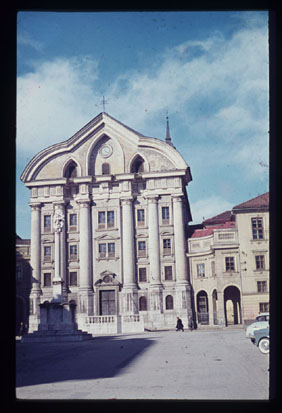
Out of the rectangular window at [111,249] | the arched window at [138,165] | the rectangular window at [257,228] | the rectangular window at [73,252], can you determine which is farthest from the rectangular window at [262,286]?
the rectangular window at [73,252]

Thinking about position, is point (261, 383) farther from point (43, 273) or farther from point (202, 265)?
point (43, 273)

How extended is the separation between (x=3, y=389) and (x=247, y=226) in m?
42.7

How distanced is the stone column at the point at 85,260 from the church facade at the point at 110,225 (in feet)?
0.32

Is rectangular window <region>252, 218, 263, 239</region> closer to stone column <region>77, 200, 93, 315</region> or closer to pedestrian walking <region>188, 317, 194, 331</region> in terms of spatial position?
pedestrian walking <region>188, 317, 194, 331</region>

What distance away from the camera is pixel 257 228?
46.4m

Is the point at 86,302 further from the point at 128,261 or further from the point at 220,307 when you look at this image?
the point at 220,307

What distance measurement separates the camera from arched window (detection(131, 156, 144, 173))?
174 feet

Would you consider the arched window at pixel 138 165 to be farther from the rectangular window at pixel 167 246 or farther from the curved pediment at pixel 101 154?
the rectangular window at pixel 167 246

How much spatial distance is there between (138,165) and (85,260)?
1128 cm

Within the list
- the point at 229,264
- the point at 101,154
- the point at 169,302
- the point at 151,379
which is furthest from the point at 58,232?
the point at 151,379

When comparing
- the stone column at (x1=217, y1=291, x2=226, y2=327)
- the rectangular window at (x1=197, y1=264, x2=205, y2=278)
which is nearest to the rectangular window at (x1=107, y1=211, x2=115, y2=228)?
the rectangular window at (x1=197, y1=264, x2=205, y2=278)

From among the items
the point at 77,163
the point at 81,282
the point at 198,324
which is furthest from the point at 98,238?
the point at 198,324

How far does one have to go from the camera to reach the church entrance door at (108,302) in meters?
50.2

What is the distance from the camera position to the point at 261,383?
10508mm
